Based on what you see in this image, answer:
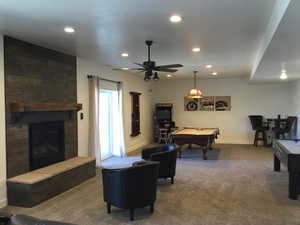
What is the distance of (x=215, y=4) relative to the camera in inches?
117

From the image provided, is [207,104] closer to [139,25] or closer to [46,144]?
[46,144]

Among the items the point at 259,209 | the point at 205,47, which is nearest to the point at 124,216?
the point at 259,209

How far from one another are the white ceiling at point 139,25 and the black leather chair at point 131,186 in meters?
1.96

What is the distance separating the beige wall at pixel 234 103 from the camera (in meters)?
10.0

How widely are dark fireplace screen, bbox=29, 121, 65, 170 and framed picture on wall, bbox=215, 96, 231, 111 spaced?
682 cm

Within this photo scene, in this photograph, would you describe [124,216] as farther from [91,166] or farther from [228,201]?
[91,166]

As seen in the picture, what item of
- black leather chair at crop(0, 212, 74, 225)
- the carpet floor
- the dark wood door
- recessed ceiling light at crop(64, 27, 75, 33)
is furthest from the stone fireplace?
the dark wood door

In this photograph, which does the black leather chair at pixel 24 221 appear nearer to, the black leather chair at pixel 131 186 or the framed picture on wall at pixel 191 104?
the black leather chair at pixel 131 186

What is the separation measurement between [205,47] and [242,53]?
1.09m

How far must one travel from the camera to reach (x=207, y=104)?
10.8 m

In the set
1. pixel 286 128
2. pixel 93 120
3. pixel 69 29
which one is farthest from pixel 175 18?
pixel 286 128

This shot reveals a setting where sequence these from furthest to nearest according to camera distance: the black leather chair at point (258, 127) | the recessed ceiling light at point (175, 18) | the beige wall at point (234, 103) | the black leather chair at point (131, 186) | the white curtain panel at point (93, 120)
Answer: the beige wall at point (234, 103)
the black leather chair at point (258, 127)
the white curtain panel at point (93, 120)
the black leather chair at point (131, 186)
the recessed ceiling light at point (175, 18)

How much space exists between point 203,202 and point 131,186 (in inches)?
51.9

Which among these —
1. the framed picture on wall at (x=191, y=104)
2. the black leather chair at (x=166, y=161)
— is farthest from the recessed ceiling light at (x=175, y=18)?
the framed picture on wall at (x=191, y=104)
